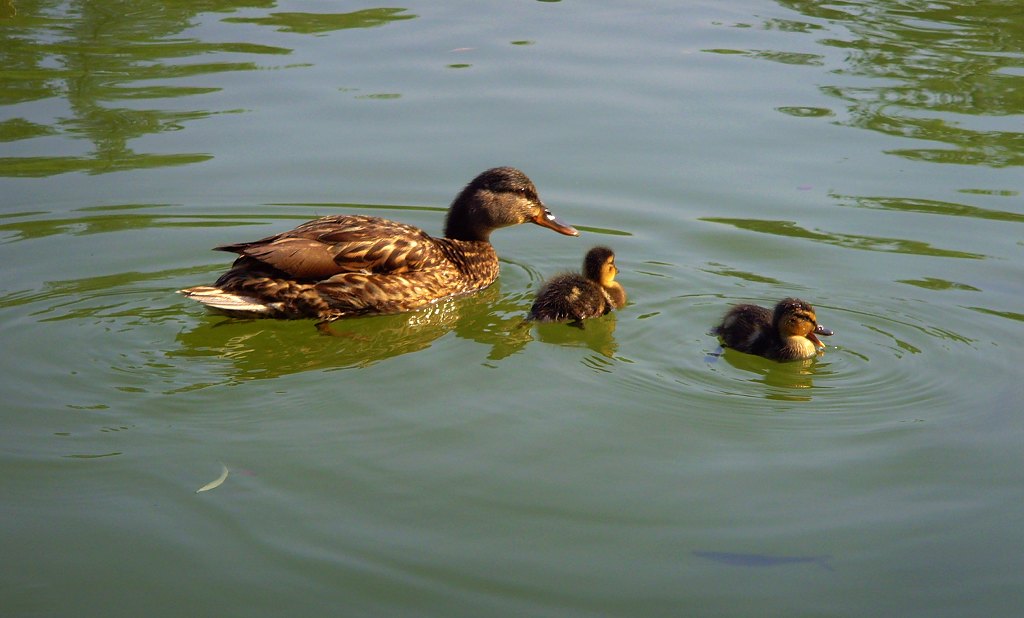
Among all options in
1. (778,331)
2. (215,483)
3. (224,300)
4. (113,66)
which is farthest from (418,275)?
(113,66)

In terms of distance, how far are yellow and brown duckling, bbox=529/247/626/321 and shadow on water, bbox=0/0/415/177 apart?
318 cm

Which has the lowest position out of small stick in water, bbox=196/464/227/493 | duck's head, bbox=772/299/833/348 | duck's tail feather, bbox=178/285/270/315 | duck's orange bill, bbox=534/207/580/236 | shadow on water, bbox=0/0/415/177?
small stick in water, bbox=196/464/227/493

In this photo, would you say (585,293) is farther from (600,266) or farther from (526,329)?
(526,329)

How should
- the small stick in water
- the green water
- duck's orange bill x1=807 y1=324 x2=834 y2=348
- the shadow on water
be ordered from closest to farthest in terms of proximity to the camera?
the green water
the small stick in water
duck's orange bill x1=807 y1=324 x2=834 y2=348
the shadow on water

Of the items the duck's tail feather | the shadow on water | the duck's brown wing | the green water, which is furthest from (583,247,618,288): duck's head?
the shadow on water

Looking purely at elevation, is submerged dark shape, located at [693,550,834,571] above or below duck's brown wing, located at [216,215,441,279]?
below

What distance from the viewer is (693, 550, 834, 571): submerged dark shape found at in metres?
4.44

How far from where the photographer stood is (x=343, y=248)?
23.6ft

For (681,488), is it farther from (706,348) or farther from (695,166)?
(695,166)

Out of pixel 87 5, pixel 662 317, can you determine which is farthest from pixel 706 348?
pixel 87 5

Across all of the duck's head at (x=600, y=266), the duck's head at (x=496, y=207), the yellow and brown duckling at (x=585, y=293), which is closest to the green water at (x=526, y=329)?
the yellow and brown duckling at (x=585, y=293)

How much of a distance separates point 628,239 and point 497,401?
2453 millimetres

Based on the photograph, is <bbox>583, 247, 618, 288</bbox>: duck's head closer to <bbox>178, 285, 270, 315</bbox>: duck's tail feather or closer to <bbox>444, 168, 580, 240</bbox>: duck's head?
<bbox>444, 168, 580, 240</bbox>: duck's head

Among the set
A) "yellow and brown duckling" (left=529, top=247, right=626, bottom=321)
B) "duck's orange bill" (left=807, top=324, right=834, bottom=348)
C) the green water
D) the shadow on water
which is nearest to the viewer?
the green water
